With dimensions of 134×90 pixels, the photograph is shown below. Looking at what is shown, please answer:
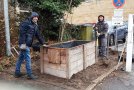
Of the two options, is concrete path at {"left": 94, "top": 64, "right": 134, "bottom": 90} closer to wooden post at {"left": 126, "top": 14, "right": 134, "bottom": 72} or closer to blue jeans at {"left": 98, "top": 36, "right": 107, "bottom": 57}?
wooden post at {"left": 126, "top": 14, "right": 134, "bottom": 72}

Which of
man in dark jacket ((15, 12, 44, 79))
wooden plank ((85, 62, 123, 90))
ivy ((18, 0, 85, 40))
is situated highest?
ivy ((18, 0, 85, 40))

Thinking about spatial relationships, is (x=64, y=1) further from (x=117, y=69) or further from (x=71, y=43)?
(x=117, y=69)

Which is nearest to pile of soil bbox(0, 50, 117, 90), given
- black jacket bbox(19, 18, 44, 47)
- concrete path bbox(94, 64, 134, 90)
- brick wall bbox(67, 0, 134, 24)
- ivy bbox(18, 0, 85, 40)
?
concrete path bbox(94, 64, 134, 90)

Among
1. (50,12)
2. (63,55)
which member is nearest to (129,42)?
(63,55)

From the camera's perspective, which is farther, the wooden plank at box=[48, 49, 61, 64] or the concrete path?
the wooden plank at box=[48, 49, 61, 64]

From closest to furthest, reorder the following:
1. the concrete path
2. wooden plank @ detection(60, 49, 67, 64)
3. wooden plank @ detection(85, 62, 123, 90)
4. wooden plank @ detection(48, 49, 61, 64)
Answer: wooden plank @ detection(85, 62, 123, 90)
the concrete path
wooden plank @ detection(60, 49, 67, 64)
wooden plank @ detection(48, 49, 61, 64)

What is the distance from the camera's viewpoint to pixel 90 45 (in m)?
9.49

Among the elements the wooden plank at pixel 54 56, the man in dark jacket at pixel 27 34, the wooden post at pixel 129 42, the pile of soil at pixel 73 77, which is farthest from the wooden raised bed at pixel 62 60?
the wooden post at pixel 129 42

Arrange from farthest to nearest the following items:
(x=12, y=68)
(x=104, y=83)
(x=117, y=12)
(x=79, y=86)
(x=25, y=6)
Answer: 1. (x=25, y=6)
2. (x=117, y=12)
3. (x=12, y=68)
4. (x=104, y=83)
5. (x=79, y=86)

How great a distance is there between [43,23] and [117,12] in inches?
146

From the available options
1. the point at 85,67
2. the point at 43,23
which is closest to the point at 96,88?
the point at 85,67

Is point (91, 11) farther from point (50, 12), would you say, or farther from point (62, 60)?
point (62, 60)

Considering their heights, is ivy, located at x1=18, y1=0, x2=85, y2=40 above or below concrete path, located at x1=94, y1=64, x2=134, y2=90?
above

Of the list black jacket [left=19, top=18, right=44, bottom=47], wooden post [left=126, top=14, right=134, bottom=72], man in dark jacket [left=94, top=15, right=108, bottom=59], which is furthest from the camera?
man in dark jacket [left=94, top=15, right=108, bottom=59]
